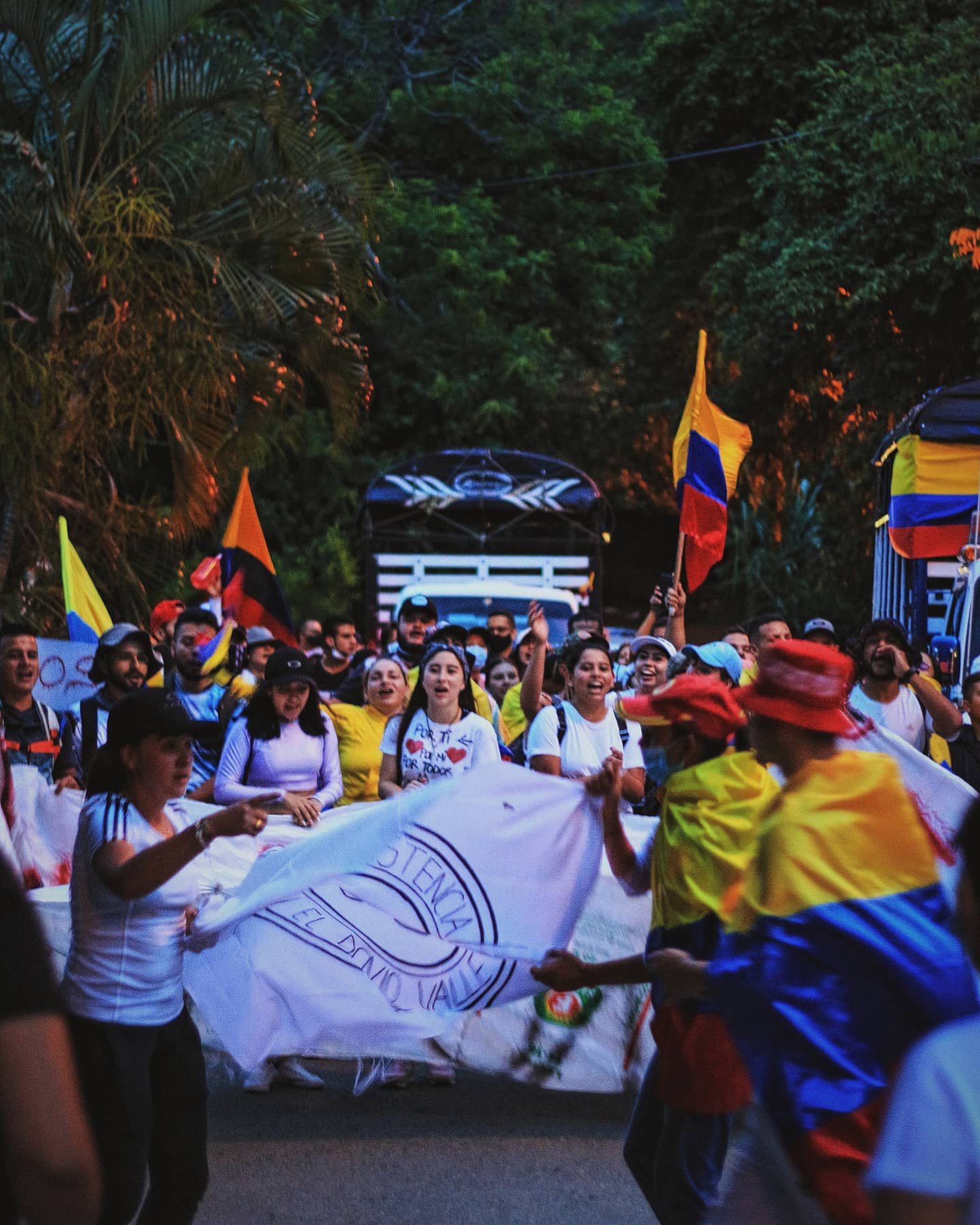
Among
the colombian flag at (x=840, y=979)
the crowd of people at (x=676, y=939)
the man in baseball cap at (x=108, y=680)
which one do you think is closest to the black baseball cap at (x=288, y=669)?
the crowd of people at (x=676, y=939)

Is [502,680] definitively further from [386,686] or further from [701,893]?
[701,893]

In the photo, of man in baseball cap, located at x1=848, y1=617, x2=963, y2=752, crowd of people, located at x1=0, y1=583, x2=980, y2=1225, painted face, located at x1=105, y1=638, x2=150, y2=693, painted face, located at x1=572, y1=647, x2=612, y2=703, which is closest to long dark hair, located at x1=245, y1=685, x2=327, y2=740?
crowd of people, located at x1=0, y1=583, x2=980, y2=1225

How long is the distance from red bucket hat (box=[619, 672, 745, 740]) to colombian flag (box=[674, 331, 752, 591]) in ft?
19.9

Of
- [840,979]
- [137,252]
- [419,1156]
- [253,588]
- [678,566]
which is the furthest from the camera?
[137,252]

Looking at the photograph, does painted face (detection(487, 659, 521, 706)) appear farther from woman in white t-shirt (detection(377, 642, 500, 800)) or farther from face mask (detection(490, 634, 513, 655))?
woman in white t-shirt (detection(377, 642, 500, 800))

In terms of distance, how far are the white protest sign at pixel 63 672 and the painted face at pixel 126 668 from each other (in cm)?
136

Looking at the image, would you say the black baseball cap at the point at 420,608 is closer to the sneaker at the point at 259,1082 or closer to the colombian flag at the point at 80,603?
the colombian flag at the point at 80,603

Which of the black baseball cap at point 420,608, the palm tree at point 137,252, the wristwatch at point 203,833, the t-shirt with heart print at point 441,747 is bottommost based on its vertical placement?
the black baseball cap at point 420,608

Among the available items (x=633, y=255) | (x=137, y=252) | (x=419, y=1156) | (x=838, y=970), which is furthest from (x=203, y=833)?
(x=633, y=255)

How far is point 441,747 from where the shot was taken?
686 cm

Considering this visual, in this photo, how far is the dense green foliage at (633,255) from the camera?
845 inches

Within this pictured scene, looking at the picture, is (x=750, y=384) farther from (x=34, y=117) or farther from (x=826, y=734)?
(x=826, y=734)

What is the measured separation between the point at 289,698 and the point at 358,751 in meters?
0.78

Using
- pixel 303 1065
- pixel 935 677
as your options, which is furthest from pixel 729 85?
pixel 303 1065
